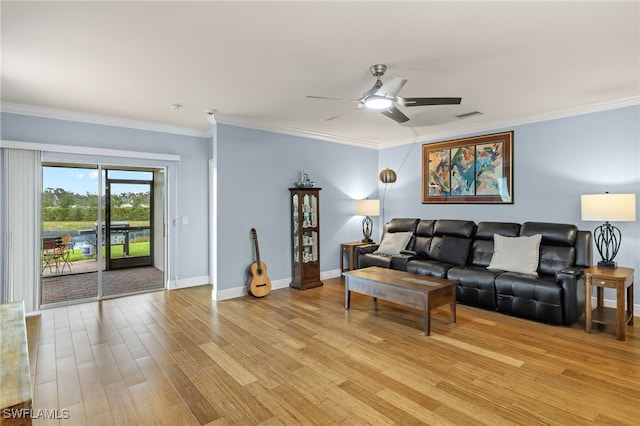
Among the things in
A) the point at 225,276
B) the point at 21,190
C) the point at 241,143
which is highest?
the point at 241,143

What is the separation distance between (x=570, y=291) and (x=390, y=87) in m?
2.83

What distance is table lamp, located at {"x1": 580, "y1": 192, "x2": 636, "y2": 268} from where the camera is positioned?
3562mm

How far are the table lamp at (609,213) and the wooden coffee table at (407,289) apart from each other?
68.2 inches

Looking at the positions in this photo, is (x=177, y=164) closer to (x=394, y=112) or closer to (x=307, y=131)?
(x=307, y=131)

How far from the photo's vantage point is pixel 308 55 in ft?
9.27

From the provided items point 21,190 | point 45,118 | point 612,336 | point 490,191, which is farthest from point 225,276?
point 612,336

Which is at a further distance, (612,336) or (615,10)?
(612,336)

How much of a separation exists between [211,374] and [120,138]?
382 cm

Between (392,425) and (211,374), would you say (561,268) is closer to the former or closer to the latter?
(392,425)

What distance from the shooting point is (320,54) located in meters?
2.80

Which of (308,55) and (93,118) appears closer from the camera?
(308,55)

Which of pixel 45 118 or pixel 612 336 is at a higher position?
pixel 45 118

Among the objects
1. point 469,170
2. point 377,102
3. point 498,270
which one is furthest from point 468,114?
point 377,102

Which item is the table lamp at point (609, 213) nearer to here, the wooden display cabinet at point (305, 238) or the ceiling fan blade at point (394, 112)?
the ceiling fan blade at point (394, 112)
